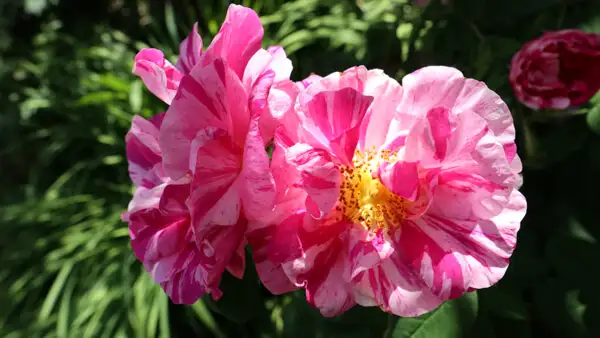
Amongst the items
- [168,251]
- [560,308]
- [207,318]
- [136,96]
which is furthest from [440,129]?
[136,96]

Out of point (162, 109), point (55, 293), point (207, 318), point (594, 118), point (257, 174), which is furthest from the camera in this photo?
point (162, 109)

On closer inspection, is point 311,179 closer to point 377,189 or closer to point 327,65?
point 377,189

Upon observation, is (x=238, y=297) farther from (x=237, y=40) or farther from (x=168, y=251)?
(x=237, y=40)

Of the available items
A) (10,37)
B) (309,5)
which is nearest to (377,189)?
(309,5)

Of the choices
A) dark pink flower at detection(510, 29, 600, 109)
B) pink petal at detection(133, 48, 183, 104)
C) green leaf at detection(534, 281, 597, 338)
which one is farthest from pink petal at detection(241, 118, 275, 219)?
green leaf at detection(534, 281, 597, 338)

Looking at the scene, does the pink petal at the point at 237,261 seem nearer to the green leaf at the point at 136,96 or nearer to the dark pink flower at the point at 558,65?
the dark pink flower at the point at 558,65

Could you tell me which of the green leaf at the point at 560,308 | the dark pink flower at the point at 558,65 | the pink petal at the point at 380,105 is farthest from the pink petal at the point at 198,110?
the green leaf at the point at 560,308
